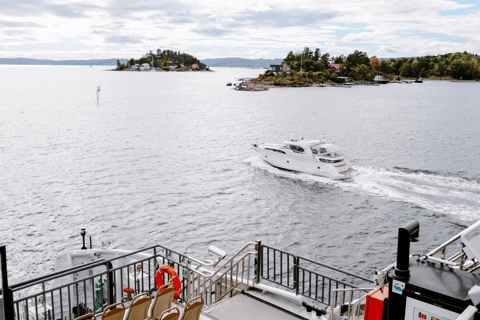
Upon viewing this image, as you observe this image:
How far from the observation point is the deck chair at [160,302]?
811 centimetres

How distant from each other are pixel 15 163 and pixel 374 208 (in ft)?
119

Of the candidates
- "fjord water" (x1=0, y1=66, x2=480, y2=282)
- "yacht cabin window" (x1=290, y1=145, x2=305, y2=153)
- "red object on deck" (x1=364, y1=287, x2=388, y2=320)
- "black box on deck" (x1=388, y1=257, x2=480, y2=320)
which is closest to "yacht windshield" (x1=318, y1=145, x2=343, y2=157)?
"yacht cabin window" (x1=290, y1=145, x2=305, y2=153)

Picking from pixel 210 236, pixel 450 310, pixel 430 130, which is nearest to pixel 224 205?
pixel 210 236

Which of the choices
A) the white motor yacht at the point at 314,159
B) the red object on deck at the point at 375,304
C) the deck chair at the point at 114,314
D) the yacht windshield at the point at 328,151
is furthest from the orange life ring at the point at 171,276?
the yacht windshield at the point at 328,151

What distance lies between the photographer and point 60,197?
110 ft

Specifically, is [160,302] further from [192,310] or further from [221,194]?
[221,194]

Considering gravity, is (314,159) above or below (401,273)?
below

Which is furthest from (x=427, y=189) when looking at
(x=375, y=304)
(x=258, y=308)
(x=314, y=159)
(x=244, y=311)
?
(x=375, y=304)

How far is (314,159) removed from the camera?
124ft

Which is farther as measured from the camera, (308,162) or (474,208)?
(308,162)

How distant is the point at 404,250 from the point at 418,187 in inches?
1240

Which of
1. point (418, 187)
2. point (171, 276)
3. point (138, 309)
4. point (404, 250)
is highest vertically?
point (404, 250)

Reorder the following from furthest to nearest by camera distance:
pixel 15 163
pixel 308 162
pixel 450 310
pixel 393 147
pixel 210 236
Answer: pixel 393 147 → pixel 15 163 → pixel 308 162 → pixel 210 236 → pixel 450 310

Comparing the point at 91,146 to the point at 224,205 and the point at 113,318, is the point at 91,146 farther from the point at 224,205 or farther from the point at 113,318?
the point at 113,318
